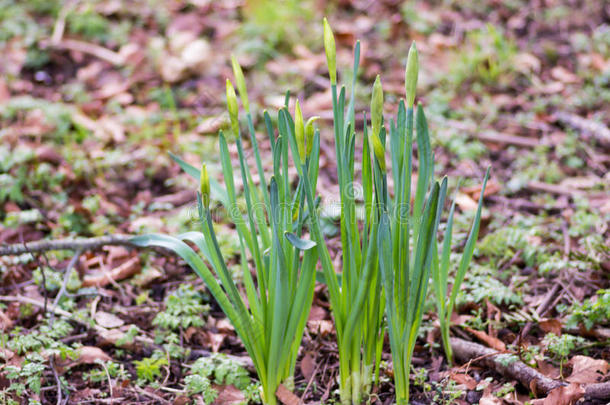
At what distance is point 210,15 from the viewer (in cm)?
459

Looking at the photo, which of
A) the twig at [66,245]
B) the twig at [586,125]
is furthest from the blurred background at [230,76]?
the twig at [66,245]

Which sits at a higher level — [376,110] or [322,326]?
[376,110]

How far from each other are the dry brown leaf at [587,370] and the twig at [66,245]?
4.86 feet

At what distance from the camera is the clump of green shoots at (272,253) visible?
1.42 meters

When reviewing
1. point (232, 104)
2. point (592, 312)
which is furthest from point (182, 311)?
point (592, 312)

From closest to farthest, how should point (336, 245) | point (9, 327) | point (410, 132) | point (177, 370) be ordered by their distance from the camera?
point (410, 132), point (177, 370), point (9, 327), point (336, 245)

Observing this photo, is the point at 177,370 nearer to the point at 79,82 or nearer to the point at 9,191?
the point at 9,191

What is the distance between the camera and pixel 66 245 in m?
2.25

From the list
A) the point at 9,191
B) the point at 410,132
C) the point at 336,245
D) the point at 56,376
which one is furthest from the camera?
the point at 9,191

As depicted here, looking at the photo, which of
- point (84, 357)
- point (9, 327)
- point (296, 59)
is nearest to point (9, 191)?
point (9, 327)

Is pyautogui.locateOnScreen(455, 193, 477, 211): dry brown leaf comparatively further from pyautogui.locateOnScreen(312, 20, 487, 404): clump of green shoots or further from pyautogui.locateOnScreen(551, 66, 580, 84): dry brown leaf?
pyautogui.locateOnScreen(551, 66, 580, 84): dry brown leaf

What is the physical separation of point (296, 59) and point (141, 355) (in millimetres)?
2579

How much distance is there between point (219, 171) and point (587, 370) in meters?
1.93

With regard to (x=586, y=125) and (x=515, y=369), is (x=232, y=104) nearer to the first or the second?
(x=515, y=369)
